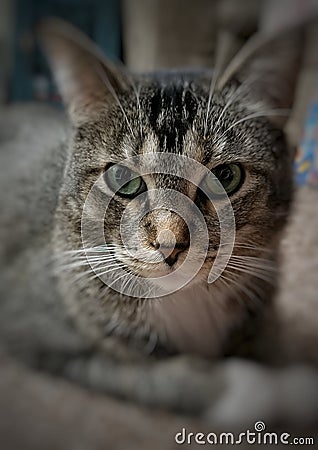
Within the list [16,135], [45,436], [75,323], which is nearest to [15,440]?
[45,436]

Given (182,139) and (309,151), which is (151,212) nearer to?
(182,139)

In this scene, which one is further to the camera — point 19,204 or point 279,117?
point 19,204

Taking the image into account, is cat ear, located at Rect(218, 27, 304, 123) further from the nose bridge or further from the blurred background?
the nose bridge

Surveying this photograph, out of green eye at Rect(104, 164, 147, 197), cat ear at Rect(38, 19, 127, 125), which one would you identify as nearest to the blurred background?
cat ear at Rect(38, 19, 127, 125)

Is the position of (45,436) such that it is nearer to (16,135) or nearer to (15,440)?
(15,440)

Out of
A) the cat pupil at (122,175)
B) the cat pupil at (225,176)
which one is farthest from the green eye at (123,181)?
the cat pupil at (225,176)

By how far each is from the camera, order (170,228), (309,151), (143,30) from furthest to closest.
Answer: (309,151) < (143,30) < (170,228)

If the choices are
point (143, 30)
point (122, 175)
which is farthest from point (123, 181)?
point (143, 30)
